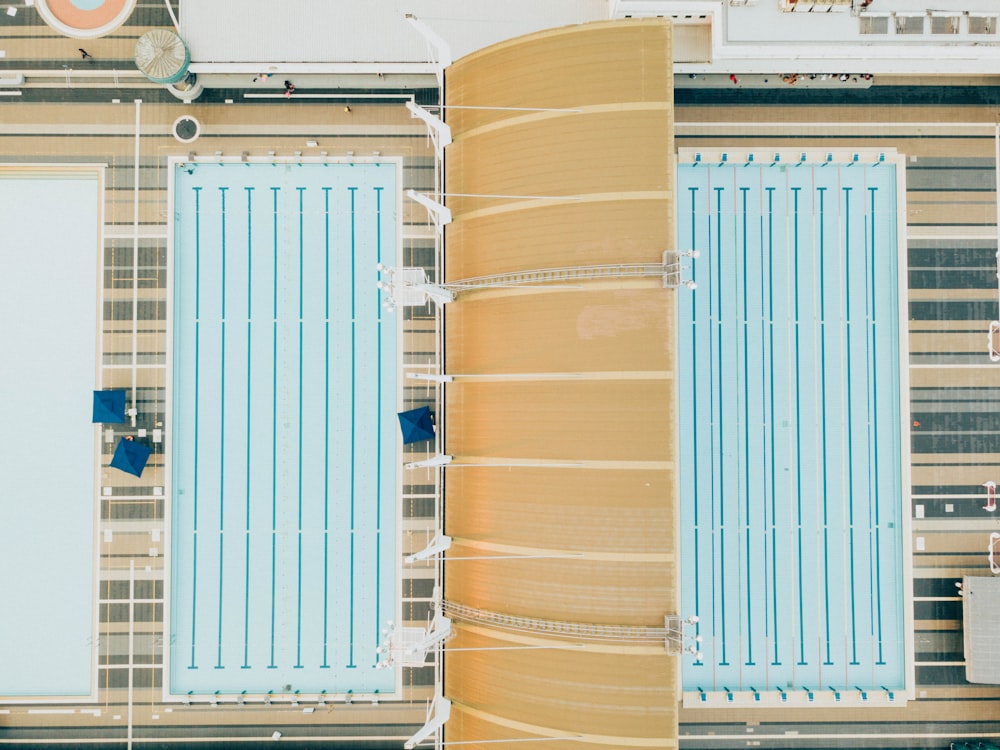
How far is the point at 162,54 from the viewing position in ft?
32.0

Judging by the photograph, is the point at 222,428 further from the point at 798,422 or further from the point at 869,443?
the point at 869,443

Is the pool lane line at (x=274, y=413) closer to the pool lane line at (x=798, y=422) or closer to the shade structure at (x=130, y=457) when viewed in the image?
the shade structure at (x=130, y=457)

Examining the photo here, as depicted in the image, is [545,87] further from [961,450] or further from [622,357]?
[961,450]

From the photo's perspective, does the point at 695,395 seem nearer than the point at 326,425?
Yes

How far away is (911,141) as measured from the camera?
10.5 metres

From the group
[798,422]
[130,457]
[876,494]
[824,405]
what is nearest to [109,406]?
[130,457]

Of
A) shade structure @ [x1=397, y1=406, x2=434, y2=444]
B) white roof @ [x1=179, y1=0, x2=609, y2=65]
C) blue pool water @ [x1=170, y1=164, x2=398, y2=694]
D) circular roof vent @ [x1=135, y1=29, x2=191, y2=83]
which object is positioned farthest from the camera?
blue pool water @ [x1=170, y1=164, x2=398, y2=694]

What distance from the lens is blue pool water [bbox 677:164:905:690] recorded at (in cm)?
1031

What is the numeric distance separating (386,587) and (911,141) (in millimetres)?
13685

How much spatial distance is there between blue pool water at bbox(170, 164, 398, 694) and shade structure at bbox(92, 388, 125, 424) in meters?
0.92

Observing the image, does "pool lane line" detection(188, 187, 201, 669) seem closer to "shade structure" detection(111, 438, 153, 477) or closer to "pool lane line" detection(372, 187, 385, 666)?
"shade structure" detection(111, 438, 153, 477)

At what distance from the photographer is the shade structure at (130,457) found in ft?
32.7

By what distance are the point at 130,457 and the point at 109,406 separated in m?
1.07

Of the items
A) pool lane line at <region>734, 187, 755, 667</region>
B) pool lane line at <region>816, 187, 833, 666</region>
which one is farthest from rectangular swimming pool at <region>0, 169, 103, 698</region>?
pool lane line at <region>816, 187, 833, 666</region>
